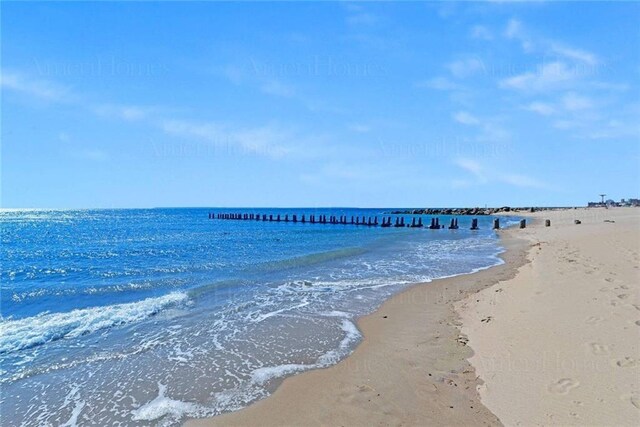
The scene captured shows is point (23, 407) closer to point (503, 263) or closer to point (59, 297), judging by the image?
point (59, 297)

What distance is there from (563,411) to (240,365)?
4962mm

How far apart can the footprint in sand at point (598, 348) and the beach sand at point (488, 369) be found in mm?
13

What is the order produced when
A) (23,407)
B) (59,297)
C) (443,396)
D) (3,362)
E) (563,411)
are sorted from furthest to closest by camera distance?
(59,297), (3,362), (23,407), (443,396), (563,411)

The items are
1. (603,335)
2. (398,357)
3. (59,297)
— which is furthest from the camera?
(59,297)

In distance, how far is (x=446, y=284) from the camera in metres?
13.3

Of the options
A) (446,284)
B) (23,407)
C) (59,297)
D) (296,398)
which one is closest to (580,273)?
(446,284)

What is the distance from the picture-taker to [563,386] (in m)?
4.91

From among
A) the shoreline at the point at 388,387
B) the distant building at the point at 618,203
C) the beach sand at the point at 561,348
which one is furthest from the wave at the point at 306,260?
A: the distant building at the point at 618,203

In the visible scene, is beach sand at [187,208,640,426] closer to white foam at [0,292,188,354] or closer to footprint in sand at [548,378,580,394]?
footprint in sand at [548,378,580,394]

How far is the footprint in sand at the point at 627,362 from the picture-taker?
16.9 feet

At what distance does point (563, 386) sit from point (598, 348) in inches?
56.5

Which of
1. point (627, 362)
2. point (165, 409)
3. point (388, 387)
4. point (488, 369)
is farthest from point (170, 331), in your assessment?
point (627, 362)

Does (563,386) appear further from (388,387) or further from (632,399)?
(388,387)

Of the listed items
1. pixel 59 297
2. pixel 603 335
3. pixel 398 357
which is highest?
pixel 603 335
